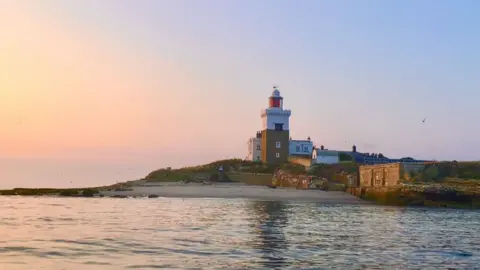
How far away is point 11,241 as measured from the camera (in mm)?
19812

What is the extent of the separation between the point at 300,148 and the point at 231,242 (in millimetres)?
74015

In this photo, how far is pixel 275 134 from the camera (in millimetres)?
85438

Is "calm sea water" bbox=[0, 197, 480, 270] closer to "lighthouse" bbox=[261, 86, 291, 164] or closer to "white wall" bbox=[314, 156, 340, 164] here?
"white wall" bbox=[314, 156, 340, 164]

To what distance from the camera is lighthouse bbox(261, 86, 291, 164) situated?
85250 millimetres

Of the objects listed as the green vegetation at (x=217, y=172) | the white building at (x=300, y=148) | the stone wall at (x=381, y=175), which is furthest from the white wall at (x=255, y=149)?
the stone wall at (x=381, y=175)

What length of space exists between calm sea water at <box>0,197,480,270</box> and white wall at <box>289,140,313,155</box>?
60.4 meters

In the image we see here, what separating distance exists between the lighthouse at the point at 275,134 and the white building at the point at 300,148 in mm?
7190

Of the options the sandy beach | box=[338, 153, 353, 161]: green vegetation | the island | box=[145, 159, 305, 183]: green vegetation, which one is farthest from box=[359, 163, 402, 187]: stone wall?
box=[338, 153, 353, 161]: green vegetation

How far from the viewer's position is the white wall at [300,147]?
93.5m

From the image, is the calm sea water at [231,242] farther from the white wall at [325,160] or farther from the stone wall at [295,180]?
the white wall at [325,160]

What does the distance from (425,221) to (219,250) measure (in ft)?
56.9

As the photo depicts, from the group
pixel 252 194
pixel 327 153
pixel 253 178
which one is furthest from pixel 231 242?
pixel 327 153

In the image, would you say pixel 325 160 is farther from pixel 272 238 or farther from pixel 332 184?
pixel 272 238

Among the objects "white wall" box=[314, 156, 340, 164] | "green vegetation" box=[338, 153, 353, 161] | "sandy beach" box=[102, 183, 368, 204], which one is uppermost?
"green vegetation" box=[338, 153, 353, 161]
